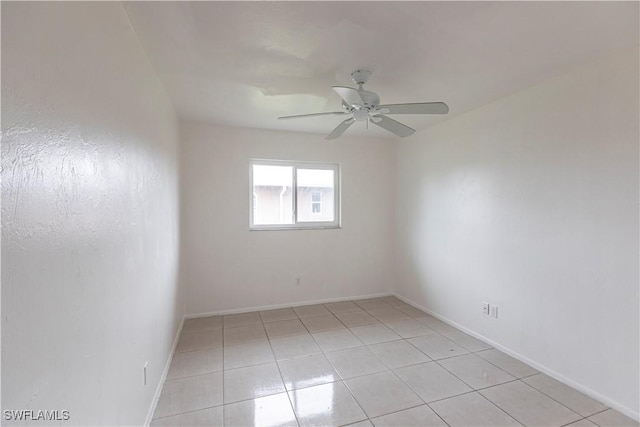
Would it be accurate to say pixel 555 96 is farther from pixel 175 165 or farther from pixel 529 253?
pixel 175 165

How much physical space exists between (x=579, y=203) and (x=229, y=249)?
3389mm

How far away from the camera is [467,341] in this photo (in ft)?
9.47

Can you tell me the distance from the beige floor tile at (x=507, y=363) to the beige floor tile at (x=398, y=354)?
546 millimetres

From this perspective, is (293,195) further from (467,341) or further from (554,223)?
(554,223)

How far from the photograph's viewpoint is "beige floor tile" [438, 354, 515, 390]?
2.22 metres

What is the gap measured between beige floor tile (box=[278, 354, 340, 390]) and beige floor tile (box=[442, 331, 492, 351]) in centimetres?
134

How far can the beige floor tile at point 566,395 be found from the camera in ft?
6.26

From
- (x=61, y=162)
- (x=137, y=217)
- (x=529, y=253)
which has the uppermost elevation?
(x=61, y=162)

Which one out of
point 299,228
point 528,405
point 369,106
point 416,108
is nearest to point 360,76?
point 369,106

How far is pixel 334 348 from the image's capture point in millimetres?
2746

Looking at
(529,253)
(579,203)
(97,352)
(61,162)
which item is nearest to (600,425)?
(529,253)

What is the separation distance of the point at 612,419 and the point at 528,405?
45 cm

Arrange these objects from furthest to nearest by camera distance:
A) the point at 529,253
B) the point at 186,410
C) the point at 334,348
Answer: the point at 334,348 < the point at 529,253 < the point at 186,410

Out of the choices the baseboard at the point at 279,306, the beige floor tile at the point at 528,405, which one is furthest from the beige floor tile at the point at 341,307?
the beige floor tile at the point at 528,405
